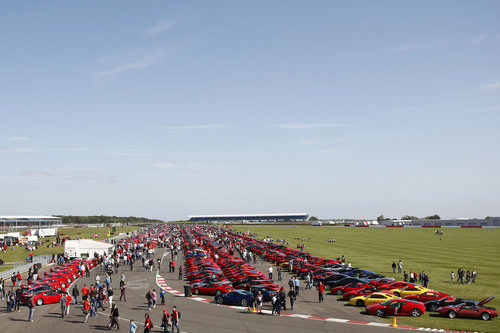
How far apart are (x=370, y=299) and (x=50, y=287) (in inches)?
994

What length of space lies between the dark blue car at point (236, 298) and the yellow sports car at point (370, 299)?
7828mm

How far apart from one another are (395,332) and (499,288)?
815 inches

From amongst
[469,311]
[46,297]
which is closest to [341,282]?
[469,311]

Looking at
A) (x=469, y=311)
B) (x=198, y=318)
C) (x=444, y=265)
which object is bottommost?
(x=444, y=265)

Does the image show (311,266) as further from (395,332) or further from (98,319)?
(98,319)

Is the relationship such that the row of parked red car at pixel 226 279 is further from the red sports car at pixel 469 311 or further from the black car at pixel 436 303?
the red sports car at pixel 469 311

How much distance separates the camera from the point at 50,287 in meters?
32.7

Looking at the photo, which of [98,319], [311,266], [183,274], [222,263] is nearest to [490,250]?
[311,266]

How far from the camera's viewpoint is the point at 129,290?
3578cm

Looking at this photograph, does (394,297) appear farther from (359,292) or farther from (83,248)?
(83,248)

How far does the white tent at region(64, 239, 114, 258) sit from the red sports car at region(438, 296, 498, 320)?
46365 millimetres

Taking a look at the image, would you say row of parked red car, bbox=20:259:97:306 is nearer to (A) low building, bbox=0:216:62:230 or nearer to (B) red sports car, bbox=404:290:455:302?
(B) red sports car, bbox=404:290:455:302

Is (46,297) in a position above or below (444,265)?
above

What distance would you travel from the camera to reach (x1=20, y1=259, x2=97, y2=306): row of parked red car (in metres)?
30.8
